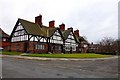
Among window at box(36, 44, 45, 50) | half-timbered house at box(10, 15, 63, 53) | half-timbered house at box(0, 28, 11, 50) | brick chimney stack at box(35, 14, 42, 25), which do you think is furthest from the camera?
brick chimney stack at box(35, 14, 42, 25)

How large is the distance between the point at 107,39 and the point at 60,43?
55321 millimetres

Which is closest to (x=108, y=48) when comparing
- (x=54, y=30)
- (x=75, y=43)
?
(x=75, y=43)

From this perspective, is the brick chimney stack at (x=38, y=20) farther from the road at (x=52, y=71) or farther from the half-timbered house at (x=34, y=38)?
the road at (x=52, y=71)

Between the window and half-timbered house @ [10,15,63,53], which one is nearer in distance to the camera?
half-timbered house @ [10,15,63,53]

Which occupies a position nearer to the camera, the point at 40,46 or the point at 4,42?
the point at 40,46

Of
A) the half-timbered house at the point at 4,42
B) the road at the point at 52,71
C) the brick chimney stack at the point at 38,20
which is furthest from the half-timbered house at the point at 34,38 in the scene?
the road at the point at 52,71

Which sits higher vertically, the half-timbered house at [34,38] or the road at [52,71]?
the half-timbered house at [34,38]

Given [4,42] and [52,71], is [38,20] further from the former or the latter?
[52,71]

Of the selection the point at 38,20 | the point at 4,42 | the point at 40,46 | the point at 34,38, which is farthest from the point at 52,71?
the point at 4,42

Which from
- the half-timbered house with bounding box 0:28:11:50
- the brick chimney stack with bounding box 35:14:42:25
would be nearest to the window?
the brick chimney stack with bounding box 35:14:42:25

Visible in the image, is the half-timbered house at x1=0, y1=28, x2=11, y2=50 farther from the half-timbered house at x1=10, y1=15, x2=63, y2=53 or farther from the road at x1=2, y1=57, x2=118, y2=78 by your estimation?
the road at x1=2, y1=57, x2=118, y2=78

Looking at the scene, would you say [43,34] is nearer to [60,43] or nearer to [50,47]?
[50,47]

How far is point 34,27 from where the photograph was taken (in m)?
48.2

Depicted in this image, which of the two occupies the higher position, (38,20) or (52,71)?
(38,20)
